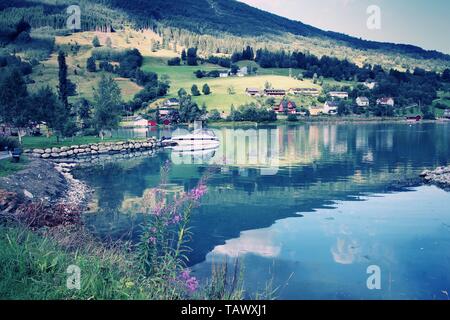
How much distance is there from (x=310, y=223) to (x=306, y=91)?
323ft

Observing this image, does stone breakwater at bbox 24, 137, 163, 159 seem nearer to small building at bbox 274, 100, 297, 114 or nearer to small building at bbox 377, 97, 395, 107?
small building at bbox 274, 100, 297, 114

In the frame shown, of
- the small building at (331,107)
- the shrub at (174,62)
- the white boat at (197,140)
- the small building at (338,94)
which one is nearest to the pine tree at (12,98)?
the white boat at (197,140)

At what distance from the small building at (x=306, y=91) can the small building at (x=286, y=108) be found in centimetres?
858

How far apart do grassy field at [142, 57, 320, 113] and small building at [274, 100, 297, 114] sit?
5272 millimetres

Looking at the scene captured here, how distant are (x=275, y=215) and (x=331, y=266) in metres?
5.91

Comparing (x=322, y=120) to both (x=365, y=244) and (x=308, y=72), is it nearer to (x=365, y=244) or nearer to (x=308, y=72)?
(x=308, y=72)

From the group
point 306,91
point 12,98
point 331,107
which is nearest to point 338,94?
point 306,91

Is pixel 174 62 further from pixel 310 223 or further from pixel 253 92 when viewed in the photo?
pixel 310 223

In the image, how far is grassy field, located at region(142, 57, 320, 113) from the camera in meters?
99.3

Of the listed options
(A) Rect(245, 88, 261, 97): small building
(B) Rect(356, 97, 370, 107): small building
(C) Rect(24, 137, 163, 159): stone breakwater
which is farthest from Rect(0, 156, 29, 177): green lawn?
(B) Rect(356, 97, 370, 107): small building

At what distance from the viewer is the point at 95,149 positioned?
45.6 metres

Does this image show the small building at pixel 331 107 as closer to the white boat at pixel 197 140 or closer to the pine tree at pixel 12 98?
the white boat at pixel 197 140

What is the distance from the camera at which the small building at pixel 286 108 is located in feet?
333

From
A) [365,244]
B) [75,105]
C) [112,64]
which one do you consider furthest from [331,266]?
[112,64]
